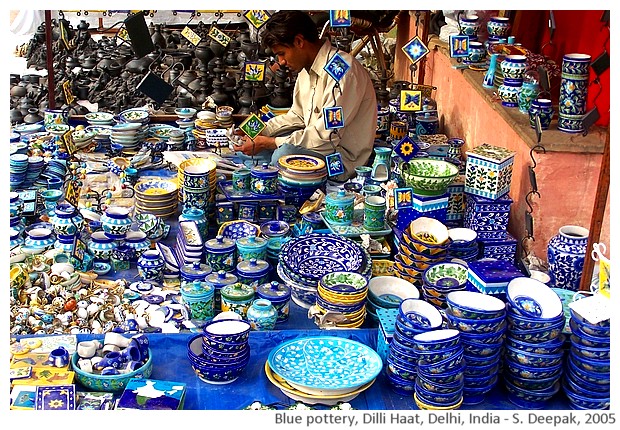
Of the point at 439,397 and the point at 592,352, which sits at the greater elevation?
the point at 592,352

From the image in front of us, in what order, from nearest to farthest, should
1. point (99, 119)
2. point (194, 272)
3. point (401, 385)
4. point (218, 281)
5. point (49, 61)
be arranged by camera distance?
point (401, 385) < point (218, 281) < point (194, 272) < point (99, 119) < point (49, 61)

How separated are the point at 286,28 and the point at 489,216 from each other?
1860 millimetres

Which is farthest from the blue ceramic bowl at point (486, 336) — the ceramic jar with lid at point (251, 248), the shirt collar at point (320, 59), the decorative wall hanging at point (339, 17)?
the shirt collar at point (320, 59)

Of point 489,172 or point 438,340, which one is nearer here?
point 438,340

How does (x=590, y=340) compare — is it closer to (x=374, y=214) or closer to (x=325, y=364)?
(x=325, y=364)

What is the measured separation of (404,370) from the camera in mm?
2686

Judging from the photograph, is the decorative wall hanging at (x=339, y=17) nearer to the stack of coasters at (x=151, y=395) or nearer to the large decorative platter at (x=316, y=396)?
the large decorative platter at (x=316, y=396)

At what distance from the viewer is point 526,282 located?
109 inches

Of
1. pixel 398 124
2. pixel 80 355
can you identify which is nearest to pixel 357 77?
pixel 398 124

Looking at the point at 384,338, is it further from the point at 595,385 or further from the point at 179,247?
the point at 179,247

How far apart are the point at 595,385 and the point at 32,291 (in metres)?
2.42

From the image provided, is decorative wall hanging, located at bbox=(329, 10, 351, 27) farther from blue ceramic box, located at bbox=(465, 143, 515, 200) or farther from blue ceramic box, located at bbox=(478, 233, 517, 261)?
blue ceramic box, located at bbox=(478, 233, 517, 261)

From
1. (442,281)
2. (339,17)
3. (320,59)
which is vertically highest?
(339,17)

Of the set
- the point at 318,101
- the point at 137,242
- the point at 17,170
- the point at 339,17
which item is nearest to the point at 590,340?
the point at 339,17
